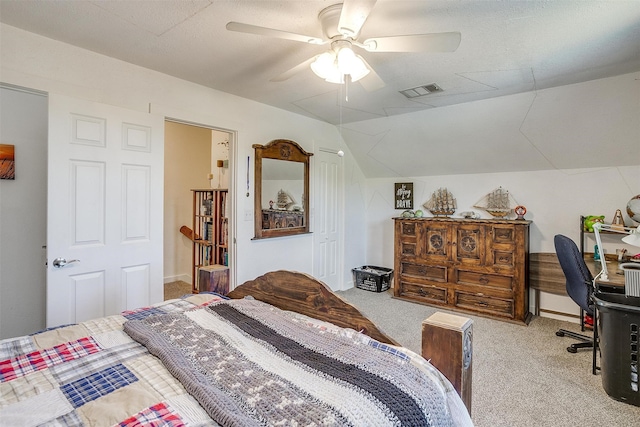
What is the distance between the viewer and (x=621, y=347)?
2.13m

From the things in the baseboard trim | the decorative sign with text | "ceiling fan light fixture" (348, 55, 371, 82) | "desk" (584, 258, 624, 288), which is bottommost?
the baseboard trim

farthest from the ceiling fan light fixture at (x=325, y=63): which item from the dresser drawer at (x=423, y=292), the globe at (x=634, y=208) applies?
the globe at (x=634, y=208)

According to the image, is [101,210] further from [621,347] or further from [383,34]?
[621,347]

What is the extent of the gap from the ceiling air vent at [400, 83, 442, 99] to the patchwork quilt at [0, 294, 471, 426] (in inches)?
98.2

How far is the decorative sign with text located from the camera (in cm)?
475

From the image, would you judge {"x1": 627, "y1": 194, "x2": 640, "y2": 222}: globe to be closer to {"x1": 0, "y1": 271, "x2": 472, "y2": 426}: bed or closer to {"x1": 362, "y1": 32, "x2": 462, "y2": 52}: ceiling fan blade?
{"x1": 362, "y1": 32, "x2": 462, "y2": 52}: ceiling fan blade

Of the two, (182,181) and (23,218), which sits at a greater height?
(182,181)

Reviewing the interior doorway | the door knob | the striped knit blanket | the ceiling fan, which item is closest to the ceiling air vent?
the ceiling fan

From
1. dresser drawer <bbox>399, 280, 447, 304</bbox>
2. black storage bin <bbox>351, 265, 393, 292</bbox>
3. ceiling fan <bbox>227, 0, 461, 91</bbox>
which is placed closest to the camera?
ceiling fan <bbox>227, 0, 461, 91</bbox>

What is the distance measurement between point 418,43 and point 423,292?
3.30 metres

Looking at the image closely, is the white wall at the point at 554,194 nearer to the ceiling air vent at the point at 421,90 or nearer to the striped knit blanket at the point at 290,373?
the ceiling air vent at the point at 421,90

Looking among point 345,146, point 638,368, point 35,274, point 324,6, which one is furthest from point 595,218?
point 35,274

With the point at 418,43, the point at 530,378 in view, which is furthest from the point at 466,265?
the point at 418,43

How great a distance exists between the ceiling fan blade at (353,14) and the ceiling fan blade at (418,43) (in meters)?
0.13
